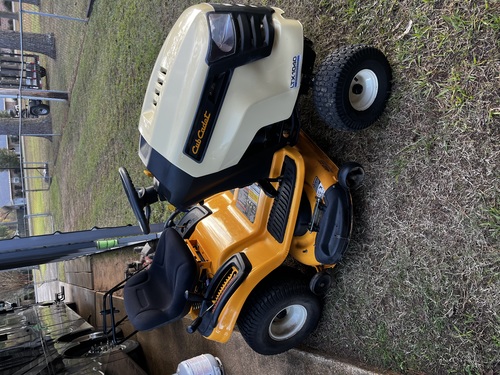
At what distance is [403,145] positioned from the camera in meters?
2.40

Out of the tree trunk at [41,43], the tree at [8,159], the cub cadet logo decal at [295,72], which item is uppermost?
the cub cadet logo decal at [295,72]

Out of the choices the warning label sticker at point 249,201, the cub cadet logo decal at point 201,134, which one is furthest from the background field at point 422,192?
the cub cadet logo decal at point 201,134

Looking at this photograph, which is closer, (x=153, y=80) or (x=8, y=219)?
(x=153, y=80)

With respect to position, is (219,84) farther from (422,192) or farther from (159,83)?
(422,192)

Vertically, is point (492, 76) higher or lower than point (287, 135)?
higher

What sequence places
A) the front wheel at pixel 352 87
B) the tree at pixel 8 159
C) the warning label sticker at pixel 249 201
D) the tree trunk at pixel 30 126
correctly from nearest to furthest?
the front wheel at pixel 352 87 → the warning label sticker at pixel 249 201 → the tree trunk at pixel 30 126 → the tree at pixel 8 159

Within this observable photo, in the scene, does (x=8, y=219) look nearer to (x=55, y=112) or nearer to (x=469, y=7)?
(x=55, y=112)

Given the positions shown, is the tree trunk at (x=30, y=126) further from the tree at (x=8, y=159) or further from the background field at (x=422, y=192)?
the background field at (x=422, y=192)

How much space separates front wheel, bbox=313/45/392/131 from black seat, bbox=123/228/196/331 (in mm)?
1135

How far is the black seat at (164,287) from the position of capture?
2.44 meters

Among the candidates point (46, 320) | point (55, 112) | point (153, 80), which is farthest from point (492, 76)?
point (55, 112)

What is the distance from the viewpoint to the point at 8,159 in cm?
1104

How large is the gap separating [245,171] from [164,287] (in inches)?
40.7

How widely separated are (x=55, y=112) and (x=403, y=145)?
858 centimetres
